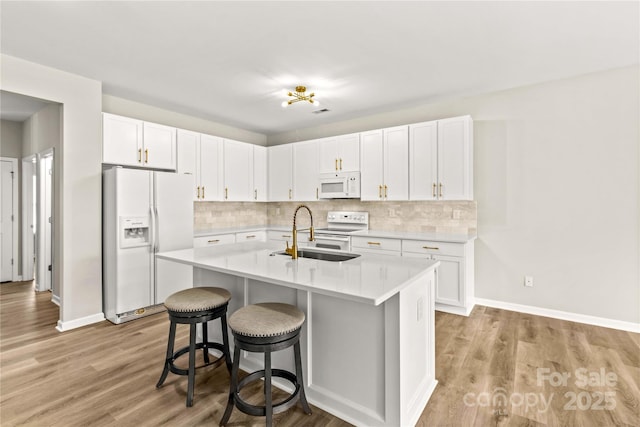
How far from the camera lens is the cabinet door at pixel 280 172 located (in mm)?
5367

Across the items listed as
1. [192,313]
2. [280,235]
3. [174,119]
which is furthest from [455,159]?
[174,119]

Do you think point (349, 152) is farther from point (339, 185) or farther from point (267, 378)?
point (267, 378)

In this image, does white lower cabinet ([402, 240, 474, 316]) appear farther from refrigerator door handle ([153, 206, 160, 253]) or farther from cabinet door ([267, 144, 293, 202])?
refrigerator door handle ([153, 206, 160, 253])

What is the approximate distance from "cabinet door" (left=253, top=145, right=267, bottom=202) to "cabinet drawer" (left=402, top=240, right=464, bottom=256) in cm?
274

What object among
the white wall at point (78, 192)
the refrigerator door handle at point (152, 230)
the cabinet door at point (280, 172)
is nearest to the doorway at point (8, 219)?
the white wall at point (78, 192)

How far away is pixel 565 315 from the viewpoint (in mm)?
3477

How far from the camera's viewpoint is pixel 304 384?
2072mm

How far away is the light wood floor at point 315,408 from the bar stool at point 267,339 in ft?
0.59

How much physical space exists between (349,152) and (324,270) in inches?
121

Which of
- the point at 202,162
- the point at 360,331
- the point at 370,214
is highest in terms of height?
the point at 202,162

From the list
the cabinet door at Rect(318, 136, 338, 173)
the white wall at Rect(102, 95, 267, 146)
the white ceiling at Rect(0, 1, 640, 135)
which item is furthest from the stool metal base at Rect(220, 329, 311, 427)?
the white wall at Rect(102, 95, 267, 146)

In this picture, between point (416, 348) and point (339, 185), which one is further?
point (339, 185)

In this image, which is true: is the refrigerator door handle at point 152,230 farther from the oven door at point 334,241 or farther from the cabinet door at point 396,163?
the cabinet door at point 396,163

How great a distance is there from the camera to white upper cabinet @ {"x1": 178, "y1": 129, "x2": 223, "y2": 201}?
4387 millimetres
